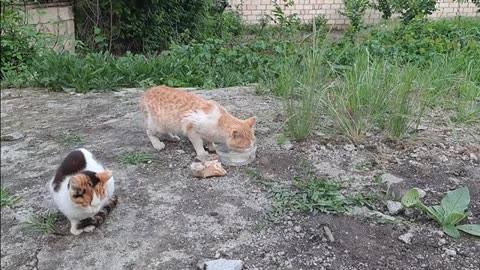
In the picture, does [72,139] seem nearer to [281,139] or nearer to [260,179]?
[260,179]

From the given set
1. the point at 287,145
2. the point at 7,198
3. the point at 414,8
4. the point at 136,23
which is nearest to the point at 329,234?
the point at 287,145

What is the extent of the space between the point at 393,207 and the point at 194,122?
3.53ft

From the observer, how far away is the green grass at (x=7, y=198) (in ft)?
3.12

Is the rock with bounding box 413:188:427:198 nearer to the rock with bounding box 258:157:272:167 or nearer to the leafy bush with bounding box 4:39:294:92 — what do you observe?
the rock with bounding box 258:157:272:167

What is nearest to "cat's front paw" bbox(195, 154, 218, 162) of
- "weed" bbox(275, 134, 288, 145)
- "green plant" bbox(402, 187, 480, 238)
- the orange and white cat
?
the orange and white cat

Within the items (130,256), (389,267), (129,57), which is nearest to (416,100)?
(389,267)

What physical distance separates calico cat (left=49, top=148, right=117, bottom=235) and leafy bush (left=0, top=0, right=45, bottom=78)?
1.30 ft

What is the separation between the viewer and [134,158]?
2541 mm

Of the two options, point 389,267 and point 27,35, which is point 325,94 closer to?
point 389,267

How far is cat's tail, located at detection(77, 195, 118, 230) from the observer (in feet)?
6.26

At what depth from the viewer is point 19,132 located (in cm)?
121

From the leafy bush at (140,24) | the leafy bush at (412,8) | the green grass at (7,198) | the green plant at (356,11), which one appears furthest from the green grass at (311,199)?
the green plant at (356,11)

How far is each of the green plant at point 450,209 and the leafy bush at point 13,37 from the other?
164 centimetres

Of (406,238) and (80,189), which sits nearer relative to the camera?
(80,189)
